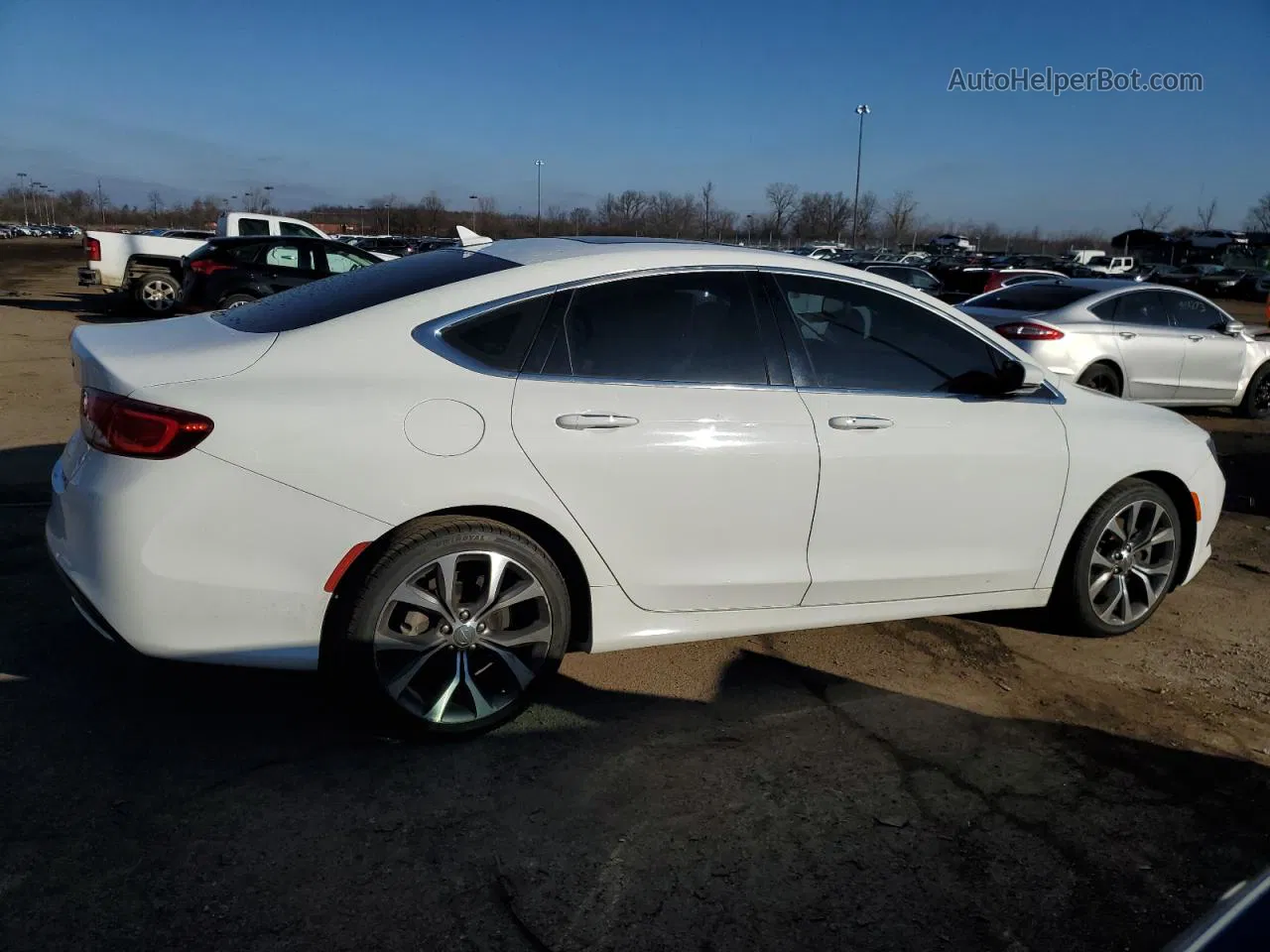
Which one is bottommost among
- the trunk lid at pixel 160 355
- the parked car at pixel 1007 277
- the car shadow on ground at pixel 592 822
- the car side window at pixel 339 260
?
the car shadow on ground at pixel 592 822

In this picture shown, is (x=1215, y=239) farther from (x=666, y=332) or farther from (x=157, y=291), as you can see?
(x=666, y=332)

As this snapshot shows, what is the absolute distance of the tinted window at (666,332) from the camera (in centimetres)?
343

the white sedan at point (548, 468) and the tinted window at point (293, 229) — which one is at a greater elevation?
the tinted window at point (293, 229)

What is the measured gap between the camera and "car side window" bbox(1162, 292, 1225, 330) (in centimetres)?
1054

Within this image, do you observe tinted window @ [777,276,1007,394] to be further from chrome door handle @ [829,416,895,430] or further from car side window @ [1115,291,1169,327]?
car side window @ [1115,291,1169,327]

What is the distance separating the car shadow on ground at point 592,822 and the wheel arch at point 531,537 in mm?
398

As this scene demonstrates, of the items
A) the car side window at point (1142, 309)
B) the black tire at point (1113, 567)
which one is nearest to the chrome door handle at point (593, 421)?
the black tire at point (1113, 567)

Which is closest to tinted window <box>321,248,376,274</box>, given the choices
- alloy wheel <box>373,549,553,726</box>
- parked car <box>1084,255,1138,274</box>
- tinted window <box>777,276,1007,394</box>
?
tinted window <box>777,276,1007,394</box>

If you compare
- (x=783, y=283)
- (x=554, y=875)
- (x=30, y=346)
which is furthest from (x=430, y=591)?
(x=30, y=346)

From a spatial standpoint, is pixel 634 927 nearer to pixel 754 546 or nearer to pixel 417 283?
pixel 754 546

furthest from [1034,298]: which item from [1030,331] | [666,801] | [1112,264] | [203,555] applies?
[1112,264]

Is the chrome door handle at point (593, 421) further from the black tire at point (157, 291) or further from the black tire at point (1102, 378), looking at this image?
the black tire at point (157, 291)

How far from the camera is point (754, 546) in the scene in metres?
3.59

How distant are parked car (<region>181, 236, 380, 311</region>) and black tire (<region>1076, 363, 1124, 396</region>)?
9350 mm
